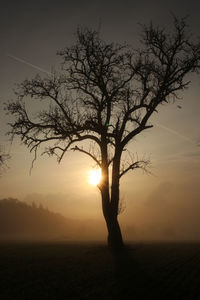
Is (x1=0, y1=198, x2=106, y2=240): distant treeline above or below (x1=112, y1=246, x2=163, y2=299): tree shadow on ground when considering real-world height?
above

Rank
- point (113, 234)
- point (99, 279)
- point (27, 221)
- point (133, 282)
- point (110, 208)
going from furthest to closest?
point (27, 221) → point (110, 208) → point (113, 234) → point (99, 279) → point (133, 282)

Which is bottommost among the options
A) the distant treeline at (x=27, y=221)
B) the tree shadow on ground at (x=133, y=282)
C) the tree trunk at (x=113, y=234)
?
the tree shadow on ground at (x=133, y=282)

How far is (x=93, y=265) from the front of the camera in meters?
15.8

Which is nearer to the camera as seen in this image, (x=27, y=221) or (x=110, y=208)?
(x=110, y=208)

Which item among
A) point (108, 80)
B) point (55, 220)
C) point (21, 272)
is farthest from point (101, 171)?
point (55, 220)

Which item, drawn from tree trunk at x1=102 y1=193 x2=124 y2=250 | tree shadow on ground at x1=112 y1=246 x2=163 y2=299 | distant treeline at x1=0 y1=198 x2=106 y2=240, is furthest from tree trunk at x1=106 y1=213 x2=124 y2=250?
distant treeline at x1=0 y1=198 x2=106 y2=240

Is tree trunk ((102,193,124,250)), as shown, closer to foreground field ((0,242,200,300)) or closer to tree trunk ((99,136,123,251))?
tree trunk ((99,136,123,251))

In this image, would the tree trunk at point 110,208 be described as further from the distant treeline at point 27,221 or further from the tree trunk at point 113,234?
the distant treeline at point 27,221

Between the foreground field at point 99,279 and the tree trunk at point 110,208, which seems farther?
the tree trunk at point 110,208

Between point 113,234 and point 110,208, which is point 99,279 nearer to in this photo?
point 113,234

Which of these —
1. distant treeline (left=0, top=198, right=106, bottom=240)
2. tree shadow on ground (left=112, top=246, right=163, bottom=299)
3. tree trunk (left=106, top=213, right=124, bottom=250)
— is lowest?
tree shadow on ground (left=112, top=246, right=163, bottom=299)

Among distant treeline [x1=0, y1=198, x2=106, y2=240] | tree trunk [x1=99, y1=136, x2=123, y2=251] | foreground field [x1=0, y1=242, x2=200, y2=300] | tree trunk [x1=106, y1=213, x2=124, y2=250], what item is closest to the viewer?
foreground field [x1=0, y1=242, x2=200, y2=300]

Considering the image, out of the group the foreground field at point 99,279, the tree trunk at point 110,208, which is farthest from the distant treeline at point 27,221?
the foreground field at point 99,279

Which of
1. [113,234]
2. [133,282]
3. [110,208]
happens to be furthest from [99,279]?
[110,208]
